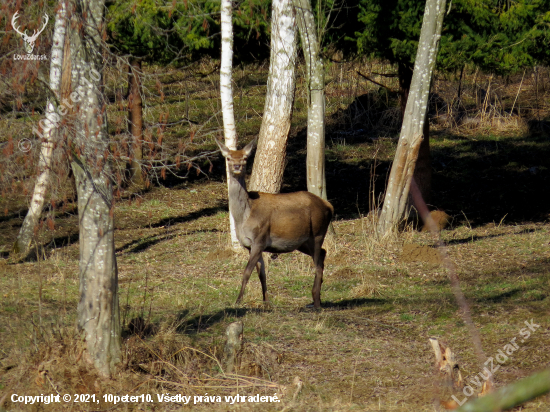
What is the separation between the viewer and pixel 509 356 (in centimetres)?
662

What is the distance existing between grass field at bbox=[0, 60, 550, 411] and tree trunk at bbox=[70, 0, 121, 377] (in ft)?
0.78

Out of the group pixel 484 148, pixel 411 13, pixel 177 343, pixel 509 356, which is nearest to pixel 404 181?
pixel 411 13

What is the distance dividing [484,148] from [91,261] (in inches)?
835

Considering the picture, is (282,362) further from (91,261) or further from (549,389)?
(549,389)

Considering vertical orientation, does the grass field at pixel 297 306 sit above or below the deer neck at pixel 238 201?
below

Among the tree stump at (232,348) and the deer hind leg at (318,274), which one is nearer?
the tree stump at (232,348)

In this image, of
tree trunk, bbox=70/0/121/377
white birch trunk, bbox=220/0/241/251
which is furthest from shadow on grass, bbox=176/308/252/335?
white birch trunk, bbox=220/0/241/251

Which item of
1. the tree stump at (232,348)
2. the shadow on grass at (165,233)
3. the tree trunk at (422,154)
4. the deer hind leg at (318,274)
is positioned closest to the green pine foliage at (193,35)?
the tree trunk at (422,154)

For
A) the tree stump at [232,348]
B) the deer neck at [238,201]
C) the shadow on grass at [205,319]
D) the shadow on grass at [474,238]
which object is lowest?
the shadow on grass at [474,238]

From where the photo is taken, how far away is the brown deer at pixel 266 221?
30.5ft

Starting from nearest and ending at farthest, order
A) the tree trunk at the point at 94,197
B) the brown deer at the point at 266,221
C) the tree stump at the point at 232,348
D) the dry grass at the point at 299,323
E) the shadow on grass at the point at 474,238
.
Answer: the tree trunk at the point at 94,197 < the dry grass at the point at 299,323 < the tree stump at the point at 232,348 < the brown deer at the point at 266,221 < the shadow on grass at the point at 474,238

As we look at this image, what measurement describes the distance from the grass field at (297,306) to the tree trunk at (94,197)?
0.24 metres

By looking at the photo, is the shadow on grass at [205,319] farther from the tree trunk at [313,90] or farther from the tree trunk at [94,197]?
the tree trunk at [313,90]

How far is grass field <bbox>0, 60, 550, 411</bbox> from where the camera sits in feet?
19.1
